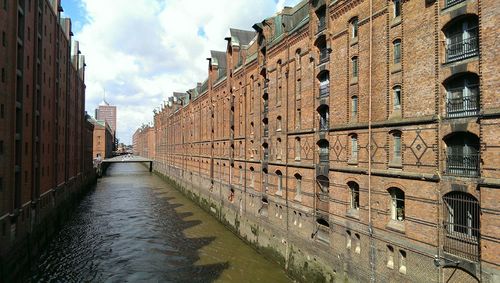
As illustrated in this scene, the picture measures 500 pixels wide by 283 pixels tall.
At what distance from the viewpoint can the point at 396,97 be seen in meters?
12.8

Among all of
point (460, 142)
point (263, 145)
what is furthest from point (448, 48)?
point (263, 145)

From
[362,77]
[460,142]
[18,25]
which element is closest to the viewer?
[460,142]

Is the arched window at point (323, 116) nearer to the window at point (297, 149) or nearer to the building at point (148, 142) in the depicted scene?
the window at point (297, 149)

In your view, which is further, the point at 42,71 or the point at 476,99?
the point at 42,71

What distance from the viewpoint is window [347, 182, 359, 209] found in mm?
15047

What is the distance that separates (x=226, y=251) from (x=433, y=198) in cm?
1549

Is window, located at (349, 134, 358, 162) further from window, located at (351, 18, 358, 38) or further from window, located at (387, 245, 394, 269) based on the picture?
window, located at (351, 18, 358, 38)

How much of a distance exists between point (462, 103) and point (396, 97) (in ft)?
8.17

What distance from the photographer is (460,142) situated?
1069 centimetres

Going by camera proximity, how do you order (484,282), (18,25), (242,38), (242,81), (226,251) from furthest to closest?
1. (242,38)
2. (242,81)
3. (226,251)
4. (18,25)
5. (484,282)

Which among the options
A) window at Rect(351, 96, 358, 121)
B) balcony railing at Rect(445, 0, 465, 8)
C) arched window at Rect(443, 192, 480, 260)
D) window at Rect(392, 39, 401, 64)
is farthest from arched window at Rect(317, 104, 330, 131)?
arched window at Rect(443, 192, 480, 260)

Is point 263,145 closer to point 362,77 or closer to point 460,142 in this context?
point 362,77

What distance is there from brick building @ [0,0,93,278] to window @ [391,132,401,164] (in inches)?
642

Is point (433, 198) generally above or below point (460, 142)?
below
